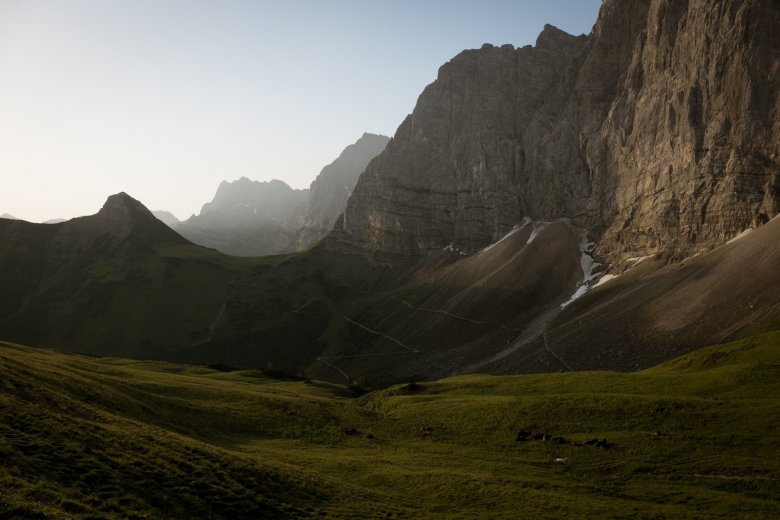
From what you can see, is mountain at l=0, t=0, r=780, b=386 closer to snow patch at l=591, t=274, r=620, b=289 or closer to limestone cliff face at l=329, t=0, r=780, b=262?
limestone cliff face at l=329, t=0, r=780, b=262

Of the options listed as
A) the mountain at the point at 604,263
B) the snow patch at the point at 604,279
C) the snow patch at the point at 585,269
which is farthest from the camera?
the snow patch at the point at 585,269

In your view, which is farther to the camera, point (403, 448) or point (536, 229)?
point (536, 229)

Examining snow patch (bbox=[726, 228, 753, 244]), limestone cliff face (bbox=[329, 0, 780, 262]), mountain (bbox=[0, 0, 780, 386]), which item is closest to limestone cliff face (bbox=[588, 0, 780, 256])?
limestone cliff face (bbox=[329, 0, 780, 262])

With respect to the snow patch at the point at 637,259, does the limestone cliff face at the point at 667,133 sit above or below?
above

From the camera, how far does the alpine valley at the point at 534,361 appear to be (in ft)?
102

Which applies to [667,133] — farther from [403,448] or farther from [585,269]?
[403,448]

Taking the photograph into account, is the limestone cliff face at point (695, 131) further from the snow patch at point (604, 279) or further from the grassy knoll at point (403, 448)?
the grassy knoll at point (403, 448)

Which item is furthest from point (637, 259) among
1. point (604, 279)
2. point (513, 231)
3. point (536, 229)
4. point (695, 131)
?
point (513, 231)

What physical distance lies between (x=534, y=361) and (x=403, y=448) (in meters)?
69.9

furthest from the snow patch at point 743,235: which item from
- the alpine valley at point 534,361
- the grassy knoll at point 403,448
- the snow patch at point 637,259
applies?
the grassy knoll at point 403,448

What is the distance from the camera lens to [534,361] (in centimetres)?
11381

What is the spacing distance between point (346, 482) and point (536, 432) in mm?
21013

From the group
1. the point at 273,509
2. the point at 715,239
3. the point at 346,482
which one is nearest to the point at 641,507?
the point at 346,482

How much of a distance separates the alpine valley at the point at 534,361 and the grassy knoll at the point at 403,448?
21 centimetres
